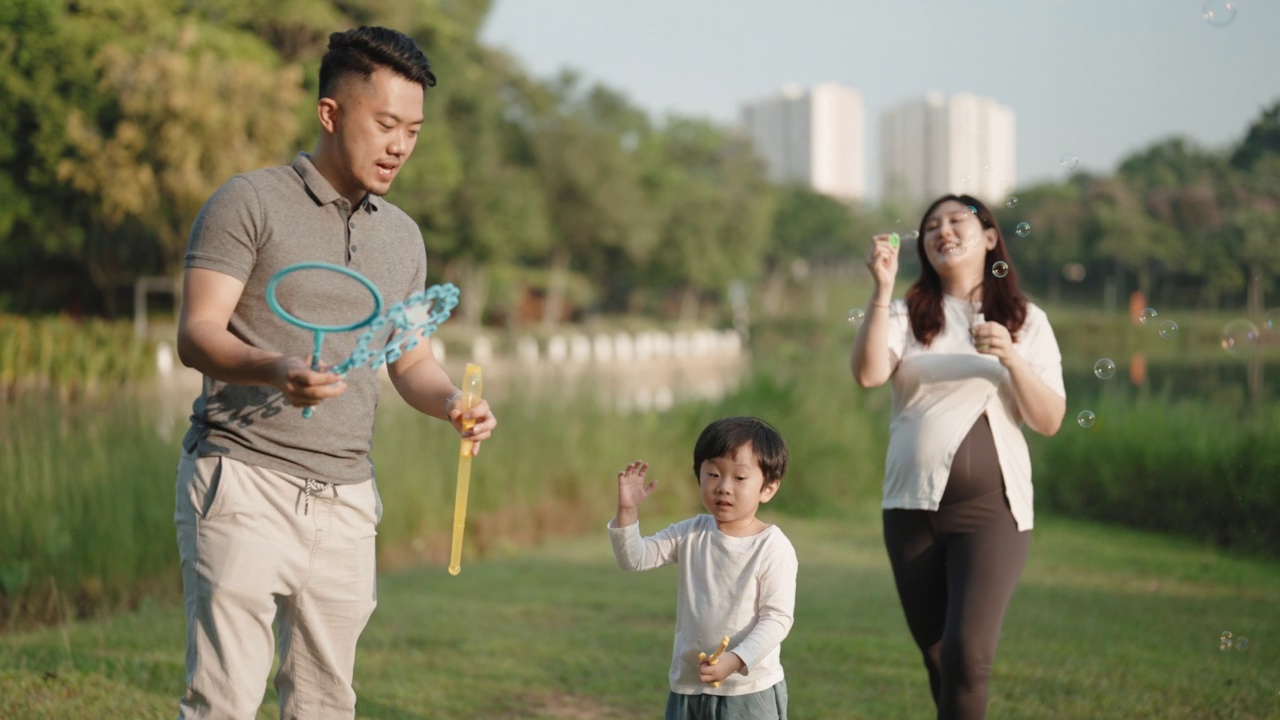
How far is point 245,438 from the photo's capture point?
2.50 m

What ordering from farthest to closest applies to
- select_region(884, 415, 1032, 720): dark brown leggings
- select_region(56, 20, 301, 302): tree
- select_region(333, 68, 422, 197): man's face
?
select_region(56, 20, 301, 302): tree → select_region(884, 415, 1032, 720): dark brown leggings → select_region(333, 68, 422, 197): man's face

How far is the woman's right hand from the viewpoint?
3.47 metres

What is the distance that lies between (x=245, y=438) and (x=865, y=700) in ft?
10.2

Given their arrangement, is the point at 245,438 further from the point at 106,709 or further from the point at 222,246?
the point at 106,709

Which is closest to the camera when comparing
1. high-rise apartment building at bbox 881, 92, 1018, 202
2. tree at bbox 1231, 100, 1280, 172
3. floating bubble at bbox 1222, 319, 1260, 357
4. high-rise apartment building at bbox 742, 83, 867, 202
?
high-rise apartment building at bbox 881, 92, 1018, 202

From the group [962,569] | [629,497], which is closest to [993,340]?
[962,569]

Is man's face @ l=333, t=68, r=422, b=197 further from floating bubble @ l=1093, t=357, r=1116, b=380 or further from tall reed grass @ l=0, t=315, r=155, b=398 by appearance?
tall reed grass @ l=0, t=315, r=155, b=398

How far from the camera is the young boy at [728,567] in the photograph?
2.74 metres

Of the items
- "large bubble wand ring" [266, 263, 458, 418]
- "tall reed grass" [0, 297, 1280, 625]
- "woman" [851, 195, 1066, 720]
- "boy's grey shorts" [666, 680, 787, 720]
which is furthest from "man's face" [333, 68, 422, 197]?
"tall reed grass" [0, 297, 1280, 625]

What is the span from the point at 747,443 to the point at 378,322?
2.99 ft

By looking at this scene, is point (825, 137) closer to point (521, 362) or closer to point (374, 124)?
point (521, 362)

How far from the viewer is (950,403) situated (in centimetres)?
357

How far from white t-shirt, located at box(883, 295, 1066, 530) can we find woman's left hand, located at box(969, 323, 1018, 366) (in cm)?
22

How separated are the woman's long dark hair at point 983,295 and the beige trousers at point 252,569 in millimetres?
1782
